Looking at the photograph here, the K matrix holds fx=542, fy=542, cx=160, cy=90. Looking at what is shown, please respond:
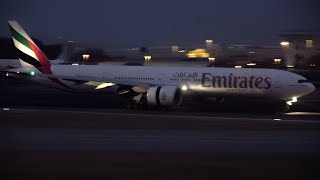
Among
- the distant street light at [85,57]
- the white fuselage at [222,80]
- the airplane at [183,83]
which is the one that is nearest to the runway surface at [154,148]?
the airplane at [183,83]

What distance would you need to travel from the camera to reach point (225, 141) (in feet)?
45.2

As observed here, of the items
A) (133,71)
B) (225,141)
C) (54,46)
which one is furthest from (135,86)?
(54,46)

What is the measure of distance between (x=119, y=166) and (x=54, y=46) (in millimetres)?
105424

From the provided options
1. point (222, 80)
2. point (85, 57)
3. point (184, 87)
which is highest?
point (85, 57)

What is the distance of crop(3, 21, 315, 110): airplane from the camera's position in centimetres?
2952

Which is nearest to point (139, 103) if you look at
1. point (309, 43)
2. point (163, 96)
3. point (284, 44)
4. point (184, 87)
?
point (163, 96)

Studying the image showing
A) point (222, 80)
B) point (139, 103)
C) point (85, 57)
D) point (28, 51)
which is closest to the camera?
point (139, 103)

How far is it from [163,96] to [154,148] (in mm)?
16135

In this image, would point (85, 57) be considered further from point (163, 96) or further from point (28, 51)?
point (163, 96)

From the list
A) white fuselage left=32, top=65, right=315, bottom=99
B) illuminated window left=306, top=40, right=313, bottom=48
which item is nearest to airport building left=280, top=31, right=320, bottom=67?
illuminated window left=306, top=40, right=313, bottom=48

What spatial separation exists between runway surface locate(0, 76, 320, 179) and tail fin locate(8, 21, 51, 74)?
15.6m

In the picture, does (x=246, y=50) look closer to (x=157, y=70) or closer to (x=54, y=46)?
(x=54, y=46)

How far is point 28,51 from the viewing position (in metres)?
35.1

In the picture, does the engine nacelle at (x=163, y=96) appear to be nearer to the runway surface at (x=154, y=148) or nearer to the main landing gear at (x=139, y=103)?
the main landing gear at (x=139, y=103)
